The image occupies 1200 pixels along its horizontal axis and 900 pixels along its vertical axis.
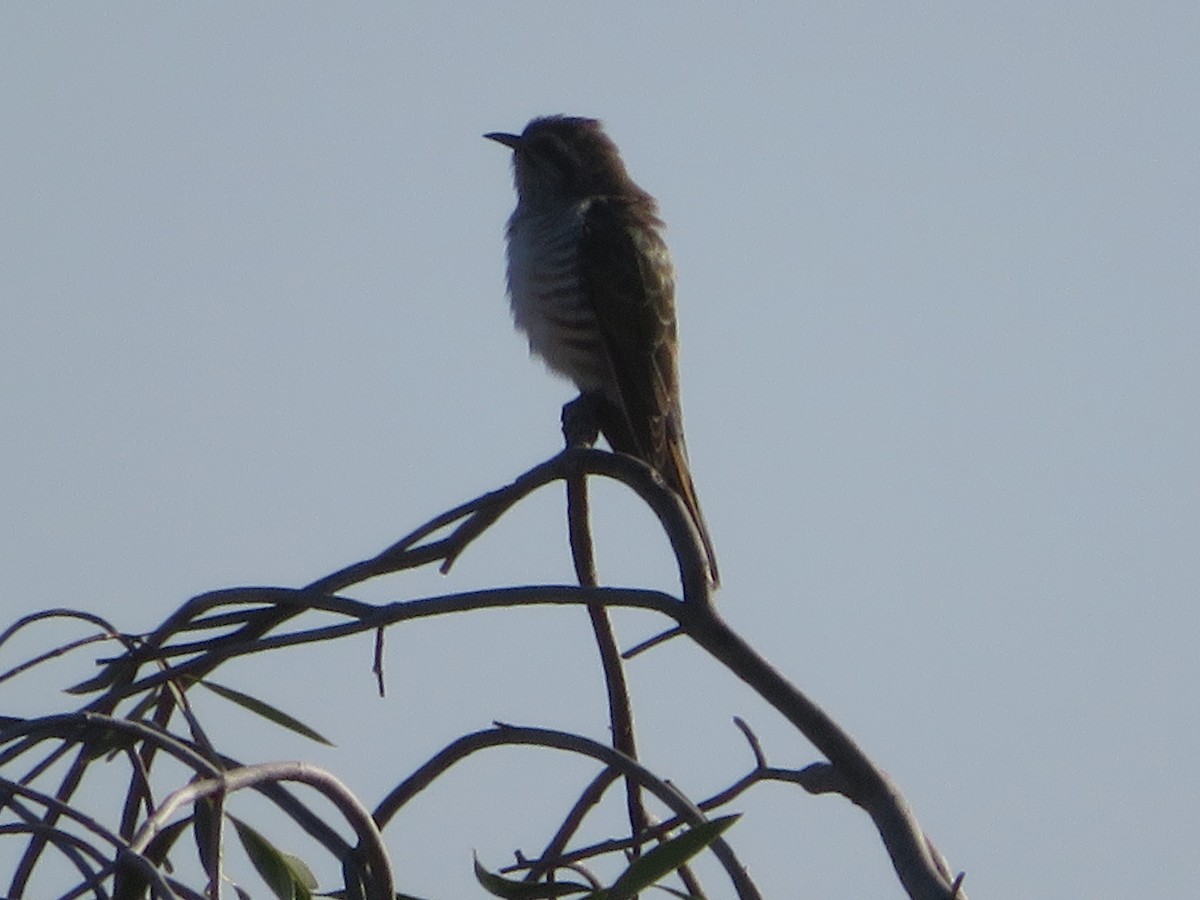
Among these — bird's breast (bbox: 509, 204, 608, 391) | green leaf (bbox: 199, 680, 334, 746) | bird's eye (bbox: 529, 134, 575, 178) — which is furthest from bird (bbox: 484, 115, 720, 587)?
green leaf (bbox: 199, 680, 334, 746)

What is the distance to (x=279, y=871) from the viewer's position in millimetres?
2775

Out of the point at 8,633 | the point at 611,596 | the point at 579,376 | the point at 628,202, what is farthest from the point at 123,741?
the point at 628,202

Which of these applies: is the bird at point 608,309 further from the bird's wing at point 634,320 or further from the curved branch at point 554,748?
the curved branch at point 554,748

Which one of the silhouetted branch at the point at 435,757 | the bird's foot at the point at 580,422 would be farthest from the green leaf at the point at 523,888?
the bird's foot at the point at 580,422

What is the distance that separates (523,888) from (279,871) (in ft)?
1.21

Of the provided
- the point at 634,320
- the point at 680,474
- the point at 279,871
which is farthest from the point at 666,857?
the point at 634,320

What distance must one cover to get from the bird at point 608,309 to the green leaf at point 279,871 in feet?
10.7

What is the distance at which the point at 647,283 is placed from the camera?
7004mm

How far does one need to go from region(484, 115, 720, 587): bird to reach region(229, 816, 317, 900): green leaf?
129 inches

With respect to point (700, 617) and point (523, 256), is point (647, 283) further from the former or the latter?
point (700, 617)

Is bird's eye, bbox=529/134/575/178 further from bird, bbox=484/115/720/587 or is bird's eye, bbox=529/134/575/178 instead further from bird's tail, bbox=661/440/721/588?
bird's tail, bbox=661/440/721/588

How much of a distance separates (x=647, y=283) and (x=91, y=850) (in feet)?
17.1

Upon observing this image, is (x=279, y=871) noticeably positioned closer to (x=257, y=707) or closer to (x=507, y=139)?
(x=257, y=707)

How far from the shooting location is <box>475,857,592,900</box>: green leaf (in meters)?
2.62
